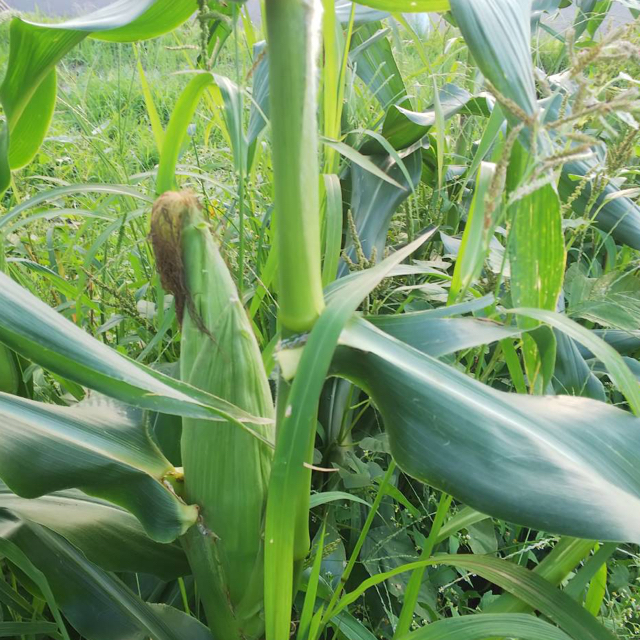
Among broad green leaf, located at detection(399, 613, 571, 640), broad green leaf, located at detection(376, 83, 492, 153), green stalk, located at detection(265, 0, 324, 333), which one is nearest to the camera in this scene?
green stalk, located at detection(265, 0, 324, 333)

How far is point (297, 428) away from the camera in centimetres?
34

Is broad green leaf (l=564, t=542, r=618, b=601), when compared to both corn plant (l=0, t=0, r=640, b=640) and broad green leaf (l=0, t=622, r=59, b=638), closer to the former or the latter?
corn plant (l=0, t=0, r=640, b=640)

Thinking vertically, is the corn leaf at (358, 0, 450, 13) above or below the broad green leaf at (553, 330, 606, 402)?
above

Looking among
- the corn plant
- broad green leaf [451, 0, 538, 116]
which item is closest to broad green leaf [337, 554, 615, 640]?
the corn plant

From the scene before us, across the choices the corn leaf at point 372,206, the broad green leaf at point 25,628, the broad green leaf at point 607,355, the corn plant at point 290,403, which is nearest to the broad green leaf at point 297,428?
the corn plant at point 290,403

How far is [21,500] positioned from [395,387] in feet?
1.18

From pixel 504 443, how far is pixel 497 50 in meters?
0.26

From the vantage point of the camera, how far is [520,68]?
0.39 meters

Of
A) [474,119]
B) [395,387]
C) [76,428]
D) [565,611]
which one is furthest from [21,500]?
[474,119]

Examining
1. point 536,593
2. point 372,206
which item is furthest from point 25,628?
point 372,206

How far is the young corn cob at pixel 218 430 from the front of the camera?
0.47 m

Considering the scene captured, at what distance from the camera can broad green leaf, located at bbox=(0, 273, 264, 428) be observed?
32 centimetres

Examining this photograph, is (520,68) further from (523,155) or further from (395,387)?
(395,387)

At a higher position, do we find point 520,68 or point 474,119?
point 520,68
